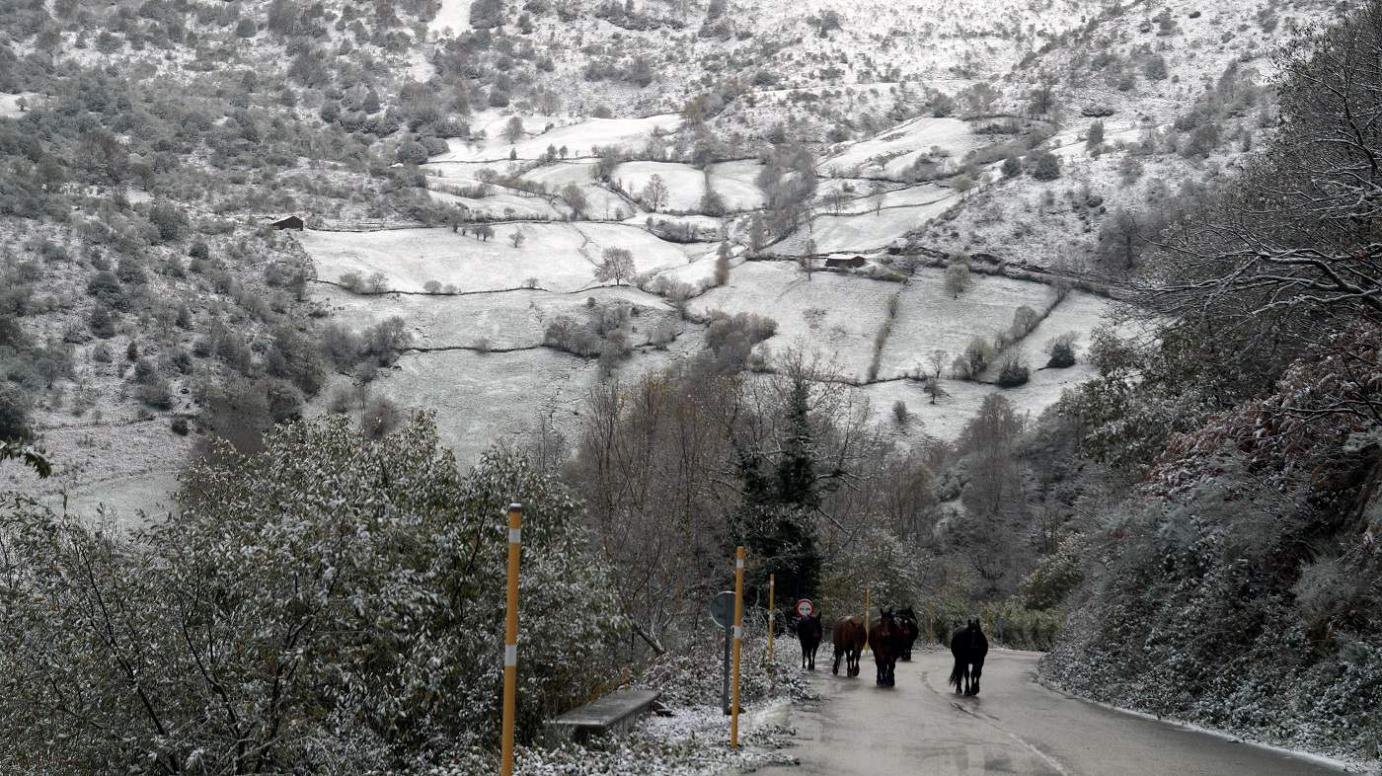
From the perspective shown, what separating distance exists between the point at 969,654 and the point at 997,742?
703cm

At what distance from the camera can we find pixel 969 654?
20297 mm

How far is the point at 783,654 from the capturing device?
27.1 metres

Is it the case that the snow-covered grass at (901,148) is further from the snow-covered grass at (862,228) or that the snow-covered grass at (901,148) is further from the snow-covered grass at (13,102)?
the snow-covered grass at (13,102)

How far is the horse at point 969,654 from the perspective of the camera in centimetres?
2028

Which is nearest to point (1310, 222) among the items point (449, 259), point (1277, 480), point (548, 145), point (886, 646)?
point (1277, 480)

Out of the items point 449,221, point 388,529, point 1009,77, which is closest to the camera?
point 388,529

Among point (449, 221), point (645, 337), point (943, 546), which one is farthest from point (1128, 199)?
point (449, 221)

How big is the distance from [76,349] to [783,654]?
5756 cm

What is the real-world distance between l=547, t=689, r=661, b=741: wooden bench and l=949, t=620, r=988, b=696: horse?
7.65 metres

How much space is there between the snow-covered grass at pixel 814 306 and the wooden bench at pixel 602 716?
7364 centimetres

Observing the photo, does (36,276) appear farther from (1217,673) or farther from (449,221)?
(1217,673)

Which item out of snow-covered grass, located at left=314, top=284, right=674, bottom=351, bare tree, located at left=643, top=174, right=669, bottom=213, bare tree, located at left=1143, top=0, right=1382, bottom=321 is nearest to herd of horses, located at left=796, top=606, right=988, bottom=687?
bare tree, located at left=1143, top=0, right=1382, bottom=321

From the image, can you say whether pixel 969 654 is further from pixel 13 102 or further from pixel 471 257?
pixel 13 102

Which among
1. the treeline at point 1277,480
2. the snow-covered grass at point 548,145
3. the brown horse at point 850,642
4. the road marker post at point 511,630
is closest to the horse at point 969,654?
the treeline at point 1277,480
